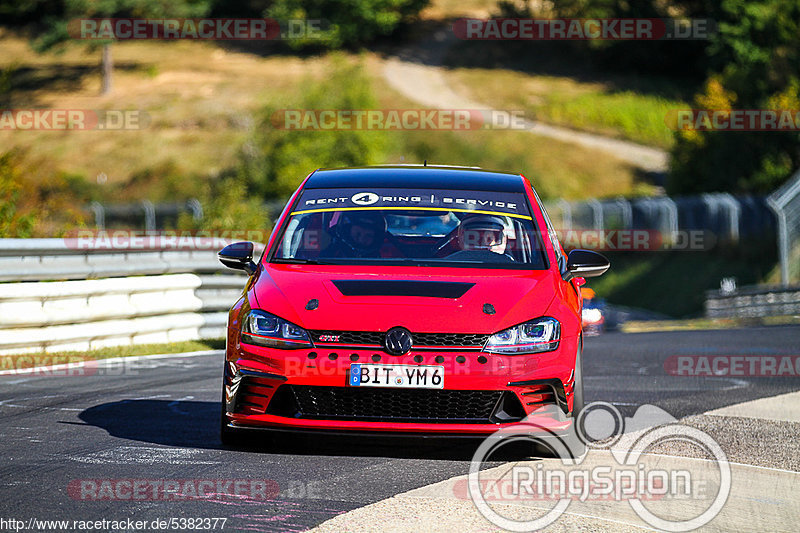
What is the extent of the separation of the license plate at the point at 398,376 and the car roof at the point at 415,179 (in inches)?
75.7

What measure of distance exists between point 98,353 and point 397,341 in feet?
20.7

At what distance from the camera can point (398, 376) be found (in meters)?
6.21

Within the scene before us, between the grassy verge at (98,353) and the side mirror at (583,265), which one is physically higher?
the side mirror at (583,265)

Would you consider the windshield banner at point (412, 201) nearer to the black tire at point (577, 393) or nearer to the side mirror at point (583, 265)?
the side mirror at point (583, 265)

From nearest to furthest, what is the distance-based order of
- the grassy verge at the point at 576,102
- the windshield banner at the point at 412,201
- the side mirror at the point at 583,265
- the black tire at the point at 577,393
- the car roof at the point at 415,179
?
the black tire at the point at 577,393, the side mirror at the point at 583,265, the windshield banner at the point at 412,201, the car roof at the point at 415,179, the grassy verge at the point at 576,102

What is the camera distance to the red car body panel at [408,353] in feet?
20.5

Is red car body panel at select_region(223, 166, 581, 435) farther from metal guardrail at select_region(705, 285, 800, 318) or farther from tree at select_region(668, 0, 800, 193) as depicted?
tree at select_region(668, 0, 800, 193)

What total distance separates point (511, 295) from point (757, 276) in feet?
97.0

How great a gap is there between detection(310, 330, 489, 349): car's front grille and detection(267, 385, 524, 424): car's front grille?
234 mm

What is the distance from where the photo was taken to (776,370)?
1202cm

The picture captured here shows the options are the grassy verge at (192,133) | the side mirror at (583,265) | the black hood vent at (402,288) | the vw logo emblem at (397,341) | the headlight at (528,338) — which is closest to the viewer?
the vw logo emblem at (397,341)

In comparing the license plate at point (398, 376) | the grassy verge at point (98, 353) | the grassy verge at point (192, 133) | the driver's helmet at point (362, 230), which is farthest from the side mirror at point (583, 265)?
the grassy verge at point (192, 133)

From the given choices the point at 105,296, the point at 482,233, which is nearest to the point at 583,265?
the point at 482,233

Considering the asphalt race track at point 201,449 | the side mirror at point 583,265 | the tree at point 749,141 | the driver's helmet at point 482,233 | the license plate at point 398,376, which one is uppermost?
the tree at point 749,141
